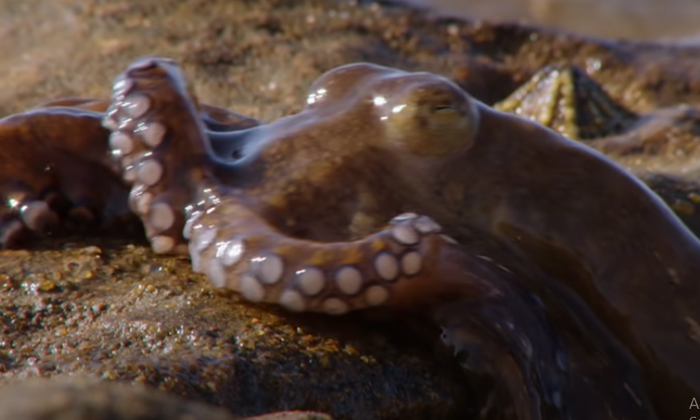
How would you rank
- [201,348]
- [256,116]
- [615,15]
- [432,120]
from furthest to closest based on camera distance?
[615,15], [256,116], [432,120], [201,348]

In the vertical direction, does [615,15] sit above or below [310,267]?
below

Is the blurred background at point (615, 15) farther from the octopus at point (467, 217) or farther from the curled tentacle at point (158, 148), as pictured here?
the curled tentacle at point (158, 148)

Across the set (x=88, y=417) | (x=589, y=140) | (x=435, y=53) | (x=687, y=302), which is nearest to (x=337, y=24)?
(x=435, y=53)

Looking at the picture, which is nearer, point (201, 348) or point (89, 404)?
point (89, 404)

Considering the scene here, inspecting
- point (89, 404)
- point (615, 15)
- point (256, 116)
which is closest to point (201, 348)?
point (89, 404)

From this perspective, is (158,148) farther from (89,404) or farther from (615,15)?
(615,15)

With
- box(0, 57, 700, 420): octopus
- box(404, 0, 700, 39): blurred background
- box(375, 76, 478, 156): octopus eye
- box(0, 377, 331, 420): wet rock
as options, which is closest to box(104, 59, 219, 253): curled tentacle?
box(0, 57, 700, 420): octopus

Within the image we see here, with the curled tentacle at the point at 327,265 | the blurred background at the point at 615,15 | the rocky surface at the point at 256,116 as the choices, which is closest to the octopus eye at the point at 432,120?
the curled tentacle at the point at 327,265

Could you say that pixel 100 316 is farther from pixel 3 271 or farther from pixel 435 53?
pixel 435 53
